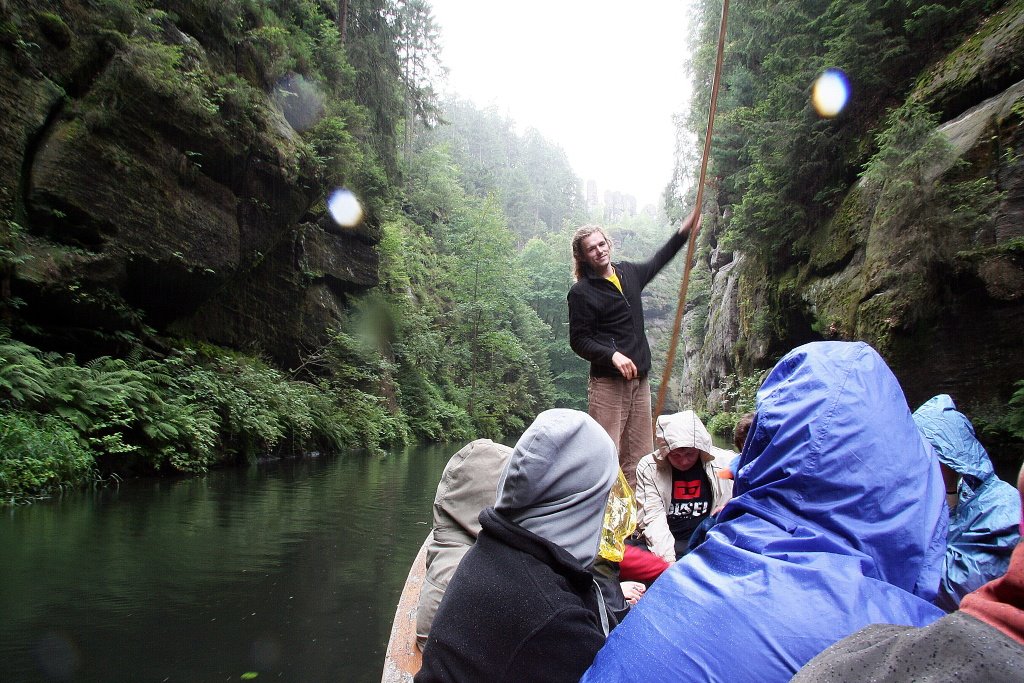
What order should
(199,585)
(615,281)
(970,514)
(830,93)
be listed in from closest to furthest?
(970,514)
(615,281)
(199,585)
(830,93)

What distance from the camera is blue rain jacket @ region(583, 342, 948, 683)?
3.19ft

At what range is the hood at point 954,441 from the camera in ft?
6.76

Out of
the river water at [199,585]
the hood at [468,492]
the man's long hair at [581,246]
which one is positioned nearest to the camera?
the hood at [468,492]

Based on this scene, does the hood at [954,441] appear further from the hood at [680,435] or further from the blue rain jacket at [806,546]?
the blue rain jacket at [806,546]

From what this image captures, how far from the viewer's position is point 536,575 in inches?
52.2

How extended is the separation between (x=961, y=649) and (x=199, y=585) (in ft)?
13.5

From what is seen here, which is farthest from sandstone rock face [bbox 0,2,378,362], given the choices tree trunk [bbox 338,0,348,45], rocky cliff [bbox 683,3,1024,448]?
rocky cliff [bbox 683,3,1024,448]

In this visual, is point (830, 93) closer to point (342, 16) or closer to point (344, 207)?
Result: point (344, 207)

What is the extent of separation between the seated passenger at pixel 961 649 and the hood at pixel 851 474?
0.38m

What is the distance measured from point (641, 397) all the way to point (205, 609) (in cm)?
265

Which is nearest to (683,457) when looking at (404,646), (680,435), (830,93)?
(680,435)

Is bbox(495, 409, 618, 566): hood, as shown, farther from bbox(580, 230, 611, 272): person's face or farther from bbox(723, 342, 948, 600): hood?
bbox(580, 230, 611, 272): person's face

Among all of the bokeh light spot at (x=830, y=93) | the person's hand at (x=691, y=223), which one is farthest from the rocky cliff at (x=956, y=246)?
the person's hand at (x=691, y=223)

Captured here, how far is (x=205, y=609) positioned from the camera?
135 inches
